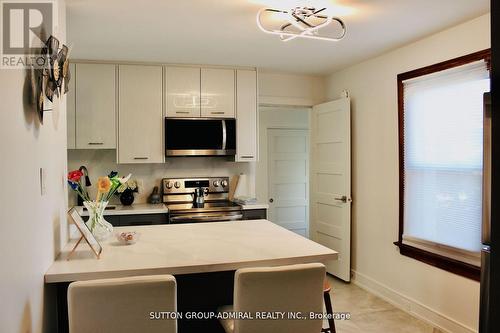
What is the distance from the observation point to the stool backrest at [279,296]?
1652 mm

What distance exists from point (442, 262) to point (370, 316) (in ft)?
2.59

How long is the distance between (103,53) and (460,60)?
122 inches

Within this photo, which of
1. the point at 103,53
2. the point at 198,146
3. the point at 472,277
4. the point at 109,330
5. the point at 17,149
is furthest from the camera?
the point at 198,146

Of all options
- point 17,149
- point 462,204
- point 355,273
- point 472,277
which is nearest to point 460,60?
point 462,204

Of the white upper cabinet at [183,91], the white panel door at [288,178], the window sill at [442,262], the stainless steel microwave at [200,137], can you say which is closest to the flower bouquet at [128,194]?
the stainless steel microwave at [200,137]

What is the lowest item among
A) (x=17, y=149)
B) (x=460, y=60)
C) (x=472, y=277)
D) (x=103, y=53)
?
(x=472, y=277)

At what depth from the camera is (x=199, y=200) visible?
4441 millimetres

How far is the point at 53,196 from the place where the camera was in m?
1.98

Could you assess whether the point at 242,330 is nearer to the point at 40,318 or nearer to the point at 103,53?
the point at 40,318

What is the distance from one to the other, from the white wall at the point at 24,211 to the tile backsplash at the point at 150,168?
8.01ft

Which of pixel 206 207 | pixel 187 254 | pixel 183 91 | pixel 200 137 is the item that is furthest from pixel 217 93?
pixel 187 254

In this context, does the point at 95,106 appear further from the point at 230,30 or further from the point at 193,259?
the point at 193,259

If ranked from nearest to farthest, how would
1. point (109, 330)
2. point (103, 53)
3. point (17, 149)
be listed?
point (17, 149), point (109, 330), point (103, 53)

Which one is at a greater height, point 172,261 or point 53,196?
point 53,196
